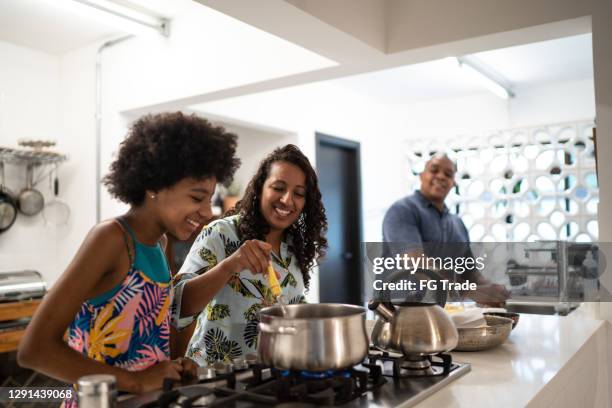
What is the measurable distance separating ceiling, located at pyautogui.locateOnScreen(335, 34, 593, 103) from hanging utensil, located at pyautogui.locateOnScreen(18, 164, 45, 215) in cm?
274

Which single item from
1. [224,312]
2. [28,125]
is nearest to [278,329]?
[224,312]

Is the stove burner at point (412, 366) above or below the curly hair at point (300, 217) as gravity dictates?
below

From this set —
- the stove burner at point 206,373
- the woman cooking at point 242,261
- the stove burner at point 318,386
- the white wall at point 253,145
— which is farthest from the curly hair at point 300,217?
the white wall at point 253,145

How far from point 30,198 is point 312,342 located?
10.8 feet

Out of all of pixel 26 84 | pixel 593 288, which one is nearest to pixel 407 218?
pixel 593 288

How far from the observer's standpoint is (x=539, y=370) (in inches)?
53.0

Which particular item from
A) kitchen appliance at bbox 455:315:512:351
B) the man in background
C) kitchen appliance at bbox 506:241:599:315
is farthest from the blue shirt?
kitchen appliance at bbox 455:315:512:351

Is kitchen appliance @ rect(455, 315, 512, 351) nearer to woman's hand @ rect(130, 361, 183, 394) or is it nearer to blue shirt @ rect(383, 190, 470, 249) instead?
woman's hand @ rect(130, 361, 183, 394)

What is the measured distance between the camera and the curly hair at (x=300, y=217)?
5.67 feet

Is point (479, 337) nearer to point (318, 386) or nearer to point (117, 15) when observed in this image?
point (318, 386)

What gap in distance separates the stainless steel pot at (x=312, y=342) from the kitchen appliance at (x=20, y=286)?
2.71 metres

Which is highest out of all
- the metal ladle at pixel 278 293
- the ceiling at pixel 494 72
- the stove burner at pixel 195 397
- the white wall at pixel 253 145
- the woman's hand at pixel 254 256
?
the ceiling at pixel 494 72

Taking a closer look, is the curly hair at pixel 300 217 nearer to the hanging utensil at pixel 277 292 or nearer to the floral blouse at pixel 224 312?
the floral blouse at pixel 224 312

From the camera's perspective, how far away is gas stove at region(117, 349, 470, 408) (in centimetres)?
93
